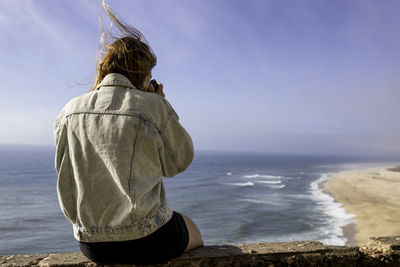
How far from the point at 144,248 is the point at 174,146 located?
1.67 ft

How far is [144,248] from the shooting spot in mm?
1502

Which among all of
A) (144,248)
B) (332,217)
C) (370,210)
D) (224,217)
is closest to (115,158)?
(144,248)

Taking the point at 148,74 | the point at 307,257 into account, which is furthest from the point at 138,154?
the point at 307,257

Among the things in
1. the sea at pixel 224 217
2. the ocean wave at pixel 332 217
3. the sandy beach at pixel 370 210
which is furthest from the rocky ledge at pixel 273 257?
the sea at pixel 224 217

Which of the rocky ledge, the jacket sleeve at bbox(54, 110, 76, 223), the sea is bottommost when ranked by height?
the sea

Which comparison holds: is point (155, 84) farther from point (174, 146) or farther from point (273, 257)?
point (273, 257)

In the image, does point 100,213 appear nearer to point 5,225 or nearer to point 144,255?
point 144,255

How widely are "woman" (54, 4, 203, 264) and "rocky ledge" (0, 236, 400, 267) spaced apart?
0.26m

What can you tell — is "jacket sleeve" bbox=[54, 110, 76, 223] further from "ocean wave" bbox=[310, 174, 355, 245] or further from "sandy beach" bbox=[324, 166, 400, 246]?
"ocean wave" bbox=[310, 174, 355, 245]

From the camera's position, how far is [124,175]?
1359mm

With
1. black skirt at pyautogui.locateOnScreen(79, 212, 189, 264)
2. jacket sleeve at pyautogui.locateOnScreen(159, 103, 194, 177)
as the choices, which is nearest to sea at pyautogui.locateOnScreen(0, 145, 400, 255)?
black skirt at pyautogui.locateOnScreen(79, 212, 189, 264)

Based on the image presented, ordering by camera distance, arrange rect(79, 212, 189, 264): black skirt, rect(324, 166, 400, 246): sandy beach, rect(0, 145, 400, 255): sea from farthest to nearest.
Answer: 1. rect(0, 145, 400, 255): sea
2. rect(324, 166, 400, 246): sandy beach
3. rect(79, 212, 189, 264): black skirt

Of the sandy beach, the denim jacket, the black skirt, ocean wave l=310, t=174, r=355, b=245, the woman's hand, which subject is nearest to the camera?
the denim jacket

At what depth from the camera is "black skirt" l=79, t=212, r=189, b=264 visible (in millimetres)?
1481
